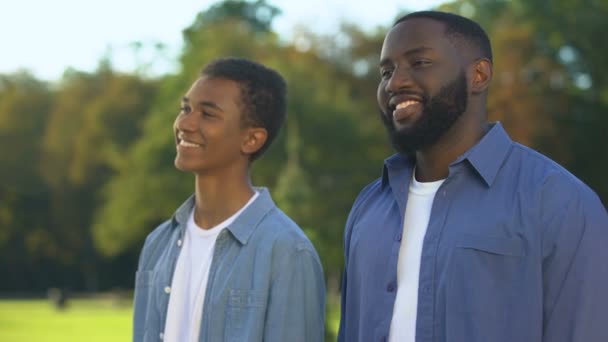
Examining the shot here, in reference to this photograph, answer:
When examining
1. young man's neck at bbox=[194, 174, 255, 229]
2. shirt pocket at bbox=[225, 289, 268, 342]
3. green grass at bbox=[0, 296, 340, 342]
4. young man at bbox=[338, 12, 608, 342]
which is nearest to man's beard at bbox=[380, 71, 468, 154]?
young man at bbox=[338, 12, 608, 342]

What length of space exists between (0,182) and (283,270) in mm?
47038

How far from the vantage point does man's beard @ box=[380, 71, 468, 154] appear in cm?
342

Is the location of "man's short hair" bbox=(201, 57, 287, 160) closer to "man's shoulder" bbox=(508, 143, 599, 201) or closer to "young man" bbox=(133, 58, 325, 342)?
"young man" bbox=(133, 58, 325, 342)

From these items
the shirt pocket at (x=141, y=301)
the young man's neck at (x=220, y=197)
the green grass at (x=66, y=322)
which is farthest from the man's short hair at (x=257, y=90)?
the green grass at (x=66, y=322)

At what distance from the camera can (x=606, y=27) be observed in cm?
3478

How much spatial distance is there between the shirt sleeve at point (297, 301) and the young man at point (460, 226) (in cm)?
34

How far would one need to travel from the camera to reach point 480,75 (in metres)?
3.51

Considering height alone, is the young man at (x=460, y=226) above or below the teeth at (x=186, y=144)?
below

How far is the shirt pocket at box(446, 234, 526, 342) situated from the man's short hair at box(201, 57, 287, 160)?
5.31ft

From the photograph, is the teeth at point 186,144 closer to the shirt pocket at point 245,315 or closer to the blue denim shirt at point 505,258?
the shirt pocket at point 245,315

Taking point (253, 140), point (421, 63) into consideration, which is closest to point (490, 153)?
point (421, 63)

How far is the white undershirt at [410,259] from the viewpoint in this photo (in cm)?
341

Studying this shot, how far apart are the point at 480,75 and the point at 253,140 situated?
1.41 metres

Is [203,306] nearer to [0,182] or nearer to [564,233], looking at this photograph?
[564,233]
